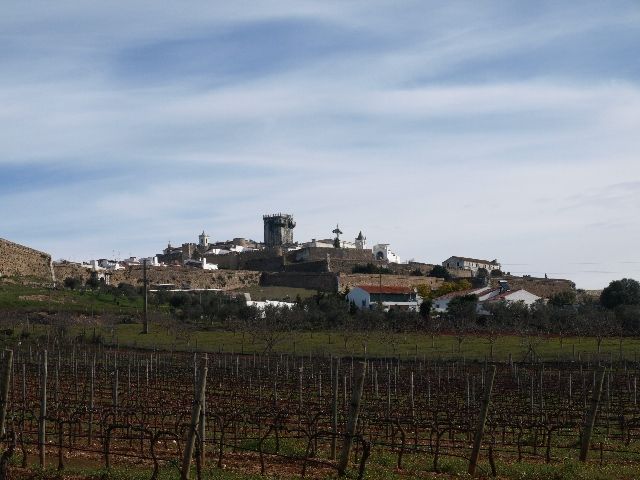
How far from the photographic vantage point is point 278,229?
437 ft

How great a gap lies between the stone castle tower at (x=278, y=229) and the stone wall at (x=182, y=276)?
42993 millimetres

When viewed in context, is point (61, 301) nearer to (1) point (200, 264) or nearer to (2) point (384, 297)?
(2) point (384, 297)

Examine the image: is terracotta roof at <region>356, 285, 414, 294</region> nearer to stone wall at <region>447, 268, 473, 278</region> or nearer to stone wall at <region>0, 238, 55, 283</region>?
stone wall at <region>0, 238, 55, 283</region>

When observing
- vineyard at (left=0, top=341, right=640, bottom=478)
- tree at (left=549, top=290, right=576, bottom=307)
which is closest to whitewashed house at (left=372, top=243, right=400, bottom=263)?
tree at (left=549, top=290, right=576, bottom=307)

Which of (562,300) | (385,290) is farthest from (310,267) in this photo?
(562,300)

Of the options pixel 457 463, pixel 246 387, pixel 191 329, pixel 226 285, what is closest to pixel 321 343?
pixel 191 329

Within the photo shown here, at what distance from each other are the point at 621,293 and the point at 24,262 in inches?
1700

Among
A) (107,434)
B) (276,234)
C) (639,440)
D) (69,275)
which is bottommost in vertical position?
(639,440)

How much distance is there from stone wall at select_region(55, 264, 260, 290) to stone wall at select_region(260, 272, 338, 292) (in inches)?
43.8

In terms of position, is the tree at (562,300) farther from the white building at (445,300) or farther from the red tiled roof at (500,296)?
the white building at (445,300)

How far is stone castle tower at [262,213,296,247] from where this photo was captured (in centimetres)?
13250

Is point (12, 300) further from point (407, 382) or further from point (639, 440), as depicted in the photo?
point (639, 440)

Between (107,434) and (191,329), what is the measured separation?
38640mm

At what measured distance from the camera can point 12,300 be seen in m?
53.6
